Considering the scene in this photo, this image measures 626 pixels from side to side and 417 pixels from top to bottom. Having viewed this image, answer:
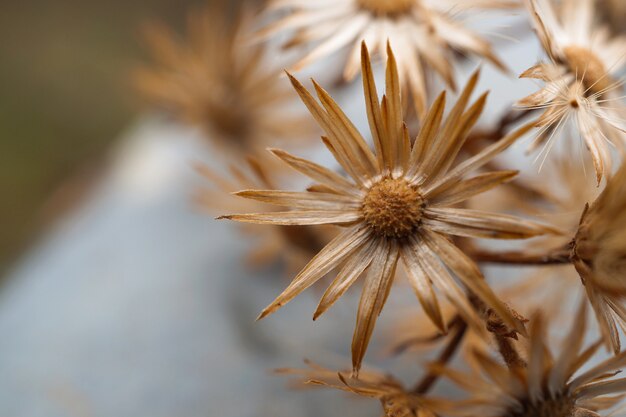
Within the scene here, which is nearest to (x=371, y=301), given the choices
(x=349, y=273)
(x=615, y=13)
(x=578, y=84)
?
(x=349, y=273)

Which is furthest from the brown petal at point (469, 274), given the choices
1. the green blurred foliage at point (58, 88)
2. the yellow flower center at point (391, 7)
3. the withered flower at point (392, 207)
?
the green blurred foliage at point (58, 88)

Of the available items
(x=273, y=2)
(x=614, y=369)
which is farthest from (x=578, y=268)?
(x=273, y=2)

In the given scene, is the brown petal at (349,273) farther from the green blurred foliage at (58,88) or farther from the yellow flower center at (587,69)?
the green blurred foliage at (58,88)

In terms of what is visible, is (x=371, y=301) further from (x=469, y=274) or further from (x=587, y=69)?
(x=587, y=69)

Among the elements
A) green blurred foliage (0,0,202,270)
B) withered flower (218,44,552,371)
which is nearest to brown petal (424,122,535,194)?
withered flower (218,44,552,371)

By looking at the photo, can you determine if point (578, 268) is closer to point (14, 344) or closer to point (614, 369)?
point (614, 369)
